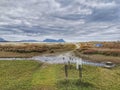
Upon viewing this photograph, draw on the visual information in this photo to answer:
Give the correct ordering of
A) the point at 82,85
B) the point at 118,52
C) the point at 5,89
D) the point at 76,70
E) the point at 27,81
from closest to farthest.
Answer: the point at 5,89 → the point at 82,85 → the point at 27,81 → the point at 76,70 → the point at 118,52

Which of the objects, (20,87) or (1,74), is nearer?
(20,87)

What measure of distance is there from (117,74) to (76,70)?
7437 millimetres

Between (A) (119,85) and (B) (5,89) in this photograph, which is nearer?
(B) (5,89)

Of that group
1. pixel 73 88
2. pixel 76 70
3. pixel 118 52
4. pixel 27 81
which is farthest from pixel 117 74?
pixel 118 52

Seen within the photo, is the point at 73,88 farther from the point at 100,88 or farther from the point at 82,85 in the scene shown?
the point at 100,88

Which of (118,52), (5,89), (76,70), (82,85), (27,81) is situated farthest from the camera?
(118,52)

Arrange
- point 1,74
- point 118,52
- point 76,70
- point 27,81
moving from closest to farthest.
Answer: point 27,81 < point 1,74 < point 76,70 < point 118,52

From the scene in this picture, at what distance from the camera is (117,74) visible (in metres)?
34.7

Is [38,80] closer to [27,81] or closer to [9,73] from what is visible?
[27,81]

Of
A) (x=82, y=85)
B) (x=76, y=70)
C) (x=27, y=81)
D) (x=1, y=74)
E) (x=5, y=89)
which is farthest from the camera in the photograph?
(x=76, y=70)

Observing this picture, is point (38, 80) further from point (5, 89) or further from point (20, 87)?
point (5, 89)

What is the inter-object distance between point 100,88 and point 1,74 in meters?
17.2

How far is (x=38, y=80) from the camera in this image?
2762 centimetres

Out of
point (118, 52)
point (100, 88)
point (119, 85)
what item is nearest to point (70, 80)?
point (100, 88)
